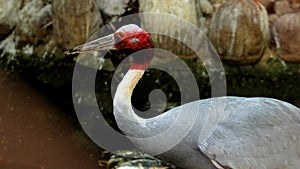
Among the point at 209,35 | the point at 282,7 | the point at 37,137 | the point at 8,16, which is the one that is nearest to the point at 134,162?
the point at 37,137

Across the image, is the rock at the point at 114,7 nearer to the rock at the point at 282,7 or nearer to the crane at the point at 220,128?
the rock at the point at 282,7

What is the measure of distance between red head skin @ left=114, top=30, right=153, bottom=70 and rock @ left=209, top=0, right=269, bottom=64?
2708mm

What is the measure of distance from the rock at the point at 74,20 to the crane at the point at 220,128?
268 cm

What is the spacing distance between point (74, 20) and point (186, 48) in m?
1.23

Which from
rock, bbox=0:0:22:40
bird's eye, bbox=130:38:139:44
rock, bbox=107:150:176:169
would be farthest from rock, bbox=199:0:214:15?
bird's eye, bbox=130:38:139:44

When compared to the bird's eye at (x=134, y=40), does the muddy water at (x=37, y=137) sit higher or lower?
lower

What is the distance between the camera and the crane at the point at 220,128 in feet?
9.86

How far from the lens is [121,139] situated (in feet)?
14.5

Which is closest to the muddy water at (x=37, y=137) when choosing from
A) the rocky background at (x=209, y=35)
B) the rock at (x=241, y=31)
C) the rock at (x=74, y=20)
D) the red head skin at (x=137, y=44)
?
the rocky background at (x=209, y=35)

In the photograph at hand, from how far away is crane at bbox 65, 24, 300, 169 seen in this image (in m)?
3.00

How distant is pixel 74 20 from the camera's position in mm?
5812

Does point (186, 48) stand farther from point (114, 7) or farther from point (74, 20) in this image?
point (74, 20)

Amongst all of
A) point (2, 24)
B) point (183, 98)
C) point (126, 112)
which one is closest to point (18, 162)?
point (126, 112)

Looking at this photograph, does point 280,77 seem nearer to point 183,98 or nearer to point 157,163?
point 183,98
